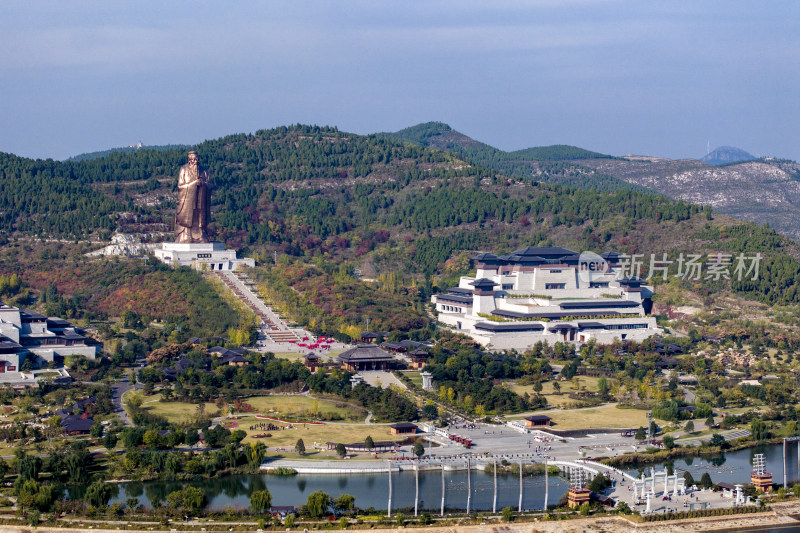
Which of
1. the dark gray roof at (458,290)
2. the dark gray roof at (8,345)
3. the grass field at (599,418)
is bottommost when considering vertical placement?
the grass field at (599,418)

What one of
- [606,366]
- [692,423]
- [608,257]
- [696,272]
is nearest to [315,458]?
[692,423]

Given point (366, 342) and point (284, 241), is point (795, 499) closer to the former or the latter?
point (366, 342)

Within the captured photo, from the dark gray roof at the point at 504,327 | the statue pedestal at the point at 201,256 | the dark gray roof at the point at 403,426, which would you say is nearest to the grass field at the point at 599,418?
the dark gray roof at the point at 403,426

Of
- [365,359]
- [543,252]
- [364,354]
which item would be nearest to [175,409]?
[365,359]

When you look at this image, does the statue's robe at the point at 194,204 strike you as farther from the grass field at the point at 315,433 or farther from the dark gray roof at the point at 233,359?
the grass field at the point at 315,433

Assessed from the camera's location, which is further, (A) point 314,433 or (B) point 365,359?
(B) point 365,359

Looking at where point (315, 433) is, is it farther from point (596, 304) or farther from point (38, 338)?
point (596, 304)
